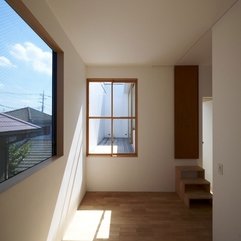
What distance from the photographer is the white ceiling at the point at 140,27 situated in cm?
217

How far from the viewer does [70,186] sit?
3.14 metres

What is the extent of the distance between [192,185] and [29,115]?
A: 3.34 meters

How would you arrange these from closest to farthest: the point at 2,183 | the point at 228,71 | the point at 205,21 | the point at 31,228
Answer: the point at 2,183, the point at 31,228, the point at 228,71, the point at 205,21

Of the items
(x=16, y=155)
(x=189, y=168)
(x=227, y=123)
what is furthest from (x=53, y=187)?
(x=189, y=168)

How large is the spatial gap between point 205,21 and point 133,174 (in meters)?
3.22

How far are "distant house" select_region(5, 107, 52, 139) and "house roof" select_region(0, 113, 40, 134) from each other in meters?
0.03

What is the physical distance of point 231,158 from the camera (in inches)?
84.0

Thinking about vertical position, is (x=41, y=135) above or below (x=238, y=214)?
above

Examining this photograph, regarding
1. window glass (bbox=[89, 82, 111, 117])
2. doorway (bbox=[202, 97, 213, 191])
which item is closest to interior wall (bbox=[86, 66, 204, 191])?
window glass (bbox=[89, 82, 111, 117])

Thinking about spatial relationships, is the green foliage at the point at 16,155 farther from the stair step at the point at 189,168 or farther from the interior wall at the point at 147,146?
the stair step at the point at 189,168

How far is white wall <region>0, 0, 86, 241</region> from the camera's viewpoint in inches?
59.7

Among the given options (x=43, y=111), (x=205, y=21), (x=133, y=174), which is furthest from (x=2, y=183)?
(x=133, y=174)

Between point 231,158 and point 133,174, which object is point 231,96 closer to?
point 231,158

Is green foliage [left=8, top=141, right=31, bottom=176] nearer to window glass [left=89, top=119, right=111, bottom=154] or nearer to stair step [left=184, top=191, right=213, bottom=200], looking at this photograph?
window glass [left=89, top=119, right=111, bottom=154]
